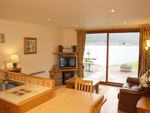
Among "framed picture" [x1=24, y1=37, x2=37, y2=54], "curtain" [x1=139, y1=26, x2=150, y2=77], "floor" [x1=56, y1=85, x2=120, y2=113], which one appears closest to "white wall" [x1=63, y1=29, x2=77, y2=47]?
"framed picture" [x1=24, y1=37, x2=37, y2=54]

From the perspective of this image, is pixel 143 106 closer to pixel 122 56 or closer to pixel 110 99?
pixel 110 99

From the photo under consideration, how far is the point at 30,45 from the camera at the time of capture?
16.1 ft

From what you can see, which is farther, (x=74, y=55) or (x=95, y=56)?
(x=95, y=56)

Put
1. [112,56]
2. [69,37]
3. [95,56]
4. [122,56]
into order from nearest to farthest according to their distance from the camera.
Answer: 1. [122,56]
2. [112,56]
3. [95,56]
4. [69,37]

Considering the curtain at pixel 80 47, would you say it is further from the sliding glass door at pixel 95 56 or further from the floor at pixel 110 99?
the floor at pixel 110 99

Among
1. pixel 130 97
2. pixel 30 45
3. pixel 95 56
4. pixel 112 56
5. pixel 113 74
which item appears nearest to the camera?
pixel 130 97

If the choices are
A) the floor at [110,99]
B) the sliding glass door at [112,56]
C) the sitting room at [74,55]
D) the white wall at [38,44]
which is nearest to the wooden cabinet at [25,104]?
the sitting room at [74,55]

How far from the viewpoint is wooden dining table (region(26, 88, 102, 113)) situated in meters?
1.55

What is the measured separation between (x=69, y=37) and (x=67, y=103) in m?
4.91

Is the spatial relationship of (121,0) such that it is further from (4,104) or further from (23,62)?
(23,62)

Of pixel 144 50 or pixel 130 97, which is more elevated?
pixel 144 50

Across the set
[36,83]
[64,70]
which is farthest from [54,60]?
[36,83]

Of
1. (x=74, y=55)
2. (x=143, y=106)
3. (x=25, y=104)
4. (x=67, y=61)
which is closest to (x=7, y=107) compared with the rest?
(x=25, y=104)

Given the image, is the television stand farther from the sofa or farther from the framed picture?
the sofa
